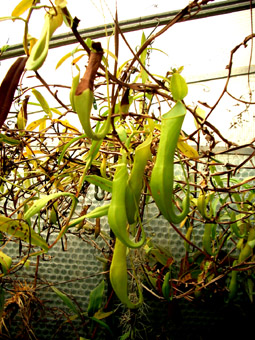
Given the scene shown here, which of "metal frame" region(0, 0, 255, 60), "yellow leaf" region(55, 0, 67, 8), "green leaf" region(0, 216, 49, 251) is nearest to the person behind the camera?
"yellow leaf" region(55, 0, 67, 8)

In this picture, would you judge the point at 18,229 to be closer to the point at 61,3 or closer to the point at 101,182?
the point at 101,182

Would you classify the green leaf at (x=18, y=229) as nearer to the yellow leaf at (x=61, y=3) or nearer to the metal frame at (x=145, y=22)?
the yellow leaf at (x=61, y=3)

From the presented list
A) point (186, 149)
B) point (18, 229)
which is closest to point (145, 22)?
point (186, 149)

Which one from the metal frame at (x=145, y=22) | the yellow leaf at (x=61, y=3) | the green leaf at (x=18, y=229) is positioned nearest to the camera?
the yellow leaf at (x=61, y=3)

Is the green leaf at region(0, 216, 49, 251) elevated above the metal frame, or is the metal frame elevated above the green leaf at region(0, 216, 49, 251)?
the metal frame

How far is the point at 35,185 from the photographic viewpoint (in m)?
0.73

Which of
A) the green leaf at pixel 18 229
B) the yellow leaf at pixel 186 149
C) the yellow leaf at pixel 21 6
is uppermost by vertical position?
the yellow leaf at pixel 21 6

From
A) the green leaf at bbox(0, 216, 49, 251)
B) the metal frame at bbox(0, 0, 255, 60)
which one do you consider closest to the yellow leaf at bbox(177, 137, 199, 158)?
the green leaf at bbox(0, 216, 49, 251)

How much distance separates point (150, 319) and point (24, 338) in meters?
0.31

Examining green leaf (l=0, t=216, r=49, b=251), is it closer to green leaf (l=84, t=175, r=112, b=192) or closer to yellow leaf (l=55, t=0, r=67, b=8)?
green leaf (l=84, t=175, r=112, b=192)

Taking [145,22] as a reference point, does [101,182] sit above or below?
below

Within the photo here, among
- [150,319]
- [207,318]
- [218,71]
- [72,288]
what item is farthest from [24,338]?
[218,71]

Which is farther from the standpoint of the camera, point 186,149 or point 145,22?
point 145,22

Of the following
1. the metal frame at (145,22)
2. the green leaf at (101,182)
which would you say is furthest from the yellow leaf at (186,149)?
the metal frame at (145,22)
